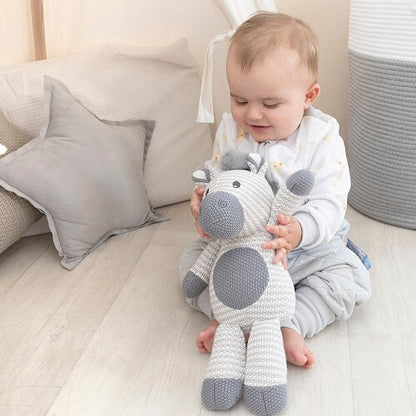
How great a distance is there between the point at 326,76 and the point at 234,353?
1.17m

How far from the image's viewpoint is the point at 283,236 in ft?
4.01

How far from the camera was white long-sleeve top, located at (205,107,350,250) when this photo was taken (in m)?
1.29

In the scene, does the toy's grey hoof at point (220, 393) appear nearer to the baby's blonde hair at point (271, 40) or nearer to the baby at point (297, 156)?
the baby at point (297, 156)

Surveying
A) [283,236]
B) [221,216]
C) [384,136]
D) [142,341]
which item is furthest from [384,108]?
[142,341]

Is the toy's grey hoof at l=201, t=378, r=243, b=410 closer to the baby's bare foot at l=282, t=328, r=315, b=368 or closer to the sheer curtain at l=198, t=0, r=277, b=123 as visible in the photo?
the baby's bare foot at l=282, t=328, r=315, b=368

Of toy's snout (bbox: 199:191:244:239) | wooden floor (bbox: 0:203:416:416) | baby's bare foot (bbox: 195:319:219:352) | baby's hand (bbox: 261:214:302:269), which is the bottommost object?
wooden floor (bbox: 0:203:416:416)

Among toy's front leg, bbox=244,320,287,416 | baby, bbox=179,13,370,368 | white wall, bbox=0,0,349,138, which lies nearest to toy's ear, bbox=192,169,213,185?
baby, bbox=179,13,370,368

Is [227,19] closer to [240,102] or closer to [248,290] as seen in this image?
[240,102]

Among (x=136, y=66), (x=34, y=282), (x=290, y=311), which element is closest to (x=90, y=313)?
(x=34, y=282)

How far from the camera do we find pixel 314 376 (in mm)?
1196

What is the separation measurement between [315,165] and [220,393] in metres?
0.49

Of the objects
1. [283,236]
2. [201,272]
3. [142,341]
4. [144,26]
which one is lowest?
[142,341]

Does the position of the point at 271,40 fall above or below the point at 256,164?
above

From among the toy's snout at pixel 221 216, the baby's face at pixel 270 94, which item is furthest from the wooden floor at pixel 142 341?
the baby's face at pixel 270 94
